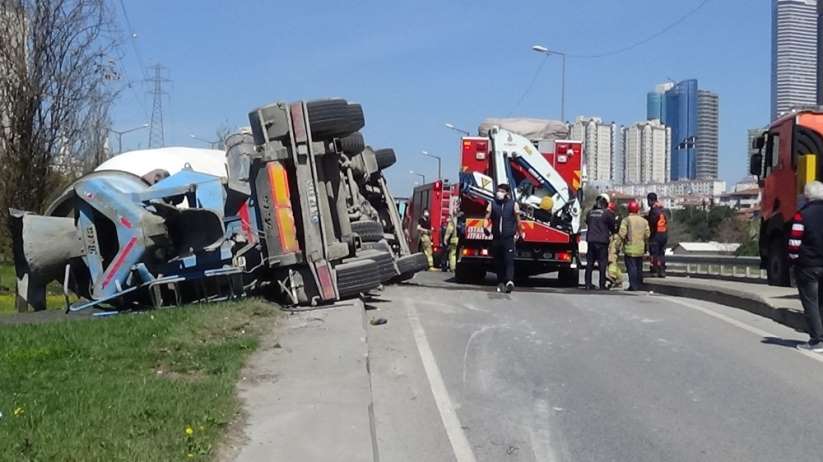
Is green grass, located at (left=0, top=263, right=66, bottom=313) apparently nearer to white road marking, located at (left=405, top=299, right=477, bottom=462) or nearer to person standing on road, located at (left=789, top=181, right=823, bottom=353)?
white road marking, located at (left=405, top=299, right=477, bottom=462)

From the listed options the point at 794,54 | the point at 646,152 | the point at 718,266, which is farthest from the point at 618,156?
the point at 718,266

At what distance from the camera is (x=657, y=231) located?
1953 centimetres

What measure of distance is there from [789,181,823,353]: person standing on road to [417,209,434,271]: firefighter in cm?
1856

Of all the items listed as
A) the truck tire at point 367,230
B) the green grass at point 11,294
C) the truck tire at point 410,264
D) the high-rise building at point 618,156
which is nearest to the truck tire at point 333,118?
the truck tire at point 367,230

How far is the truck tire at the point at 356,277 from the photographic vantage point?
11602mm

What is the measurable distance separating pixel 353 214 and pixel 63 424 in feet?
29.4

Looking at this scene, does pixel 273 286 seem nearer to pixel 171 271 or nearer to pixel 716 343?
pixel 171 271

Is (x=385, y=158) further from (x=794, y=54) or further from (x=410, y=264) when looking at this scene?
(x=794, y=54)

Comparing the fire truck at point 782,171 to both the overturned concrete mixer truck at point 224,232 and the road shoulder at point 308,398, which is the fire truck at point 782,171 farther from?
the road shoulder at point 308,398

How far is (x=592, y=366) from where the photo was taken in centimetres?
903

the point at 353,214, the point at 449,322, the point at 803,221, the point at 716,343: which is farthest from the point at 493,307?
the point at 803,221

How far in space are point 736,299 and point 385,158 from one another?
7.09m

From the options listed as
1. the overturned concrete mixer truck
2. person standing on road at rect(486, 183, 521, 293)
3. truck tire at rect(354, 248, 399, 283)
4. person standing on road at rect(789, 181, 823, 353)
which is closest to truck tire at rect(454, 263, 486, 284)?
person standing on road at rect(486, 183, 521, 293)

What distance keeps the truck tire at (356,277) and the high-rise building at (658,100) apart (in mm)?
45361
